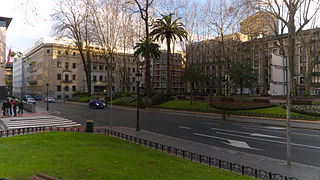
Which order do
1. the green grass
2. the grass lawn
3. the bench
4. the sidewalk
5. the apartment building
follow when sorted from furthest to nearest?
the grass lawn
the bench
the apartment building
the sidewalk
the green grass

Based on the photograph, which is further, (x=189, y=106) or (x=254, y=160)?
(x=189, y=106)

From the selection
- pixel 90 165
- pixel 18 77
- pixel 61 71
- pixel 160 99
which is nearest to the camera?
pixel 90 165

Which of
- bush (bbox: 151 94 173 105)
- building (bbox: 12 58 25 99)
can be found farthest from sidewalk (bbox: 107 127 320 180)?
building (bbox: 12 58 25 99)

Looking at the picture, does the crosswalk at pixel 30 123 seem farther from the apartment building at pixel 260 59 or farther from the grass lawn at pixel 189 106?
the grass lawn at pixel 189 106

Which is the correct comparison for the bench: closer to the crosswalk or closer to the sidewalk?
the sidewalk

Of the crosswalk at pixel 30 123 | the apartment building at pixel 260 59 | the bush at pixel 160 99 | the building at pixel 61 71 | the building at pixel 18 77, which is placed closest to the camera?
the apartment building at pixel 260 59

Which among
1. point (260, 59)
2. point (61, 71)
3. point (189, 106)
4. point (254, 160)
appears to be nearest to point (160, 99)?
point (189, 106)

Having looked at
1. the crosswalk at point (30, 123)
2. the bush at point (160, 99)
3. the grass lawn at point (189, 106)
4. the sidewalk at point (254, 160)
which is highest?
the bush at point (160, 99)

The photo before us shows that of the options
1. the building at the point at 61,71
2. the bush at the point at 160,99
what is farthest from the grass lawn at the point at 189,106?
the building at the point at 61,71

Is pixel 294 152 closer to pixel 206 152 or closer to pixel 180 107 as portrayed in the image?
pixel 206 152

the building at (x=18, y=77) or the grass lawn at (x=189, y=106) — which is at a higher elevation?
the building at (x=18, y=77)

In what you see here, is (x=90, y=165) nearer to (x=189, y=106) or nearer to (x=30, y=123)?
(x=30, y=123)

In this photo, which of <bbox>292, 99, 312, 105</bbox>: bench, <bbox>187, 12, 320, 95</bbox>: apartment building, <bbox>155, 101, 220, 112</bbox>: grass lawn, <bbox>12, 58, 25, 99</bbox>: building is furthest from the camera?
<bbox>12, 58, 25, 99</bbox>: building

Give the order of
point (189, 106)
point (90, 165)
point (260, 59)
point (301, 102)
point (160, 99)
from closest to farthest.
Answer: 1. point (90, 165)
2. point (301, 102)
3. point (189, 106)
4. point (160, 99)
5. point (260, 59)
